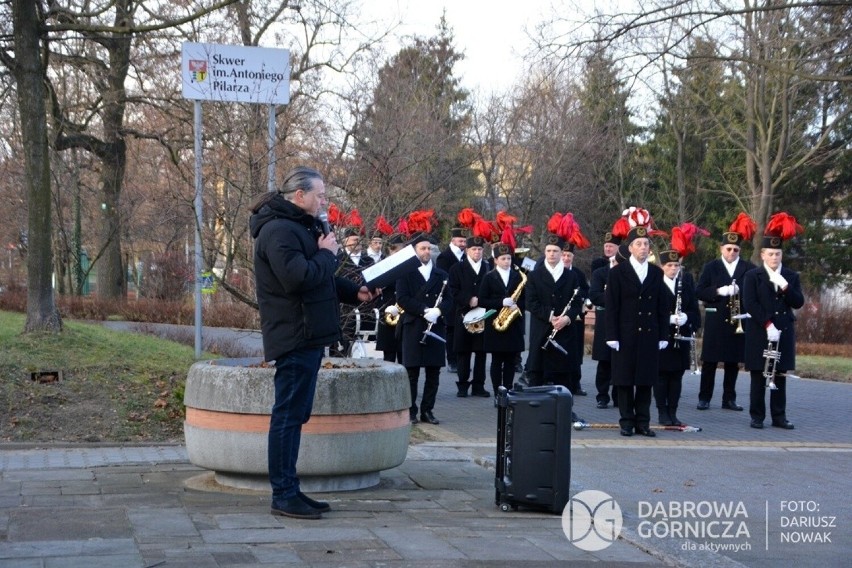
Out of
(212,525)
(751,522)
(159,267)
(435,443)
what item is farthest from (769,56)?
(159,267)

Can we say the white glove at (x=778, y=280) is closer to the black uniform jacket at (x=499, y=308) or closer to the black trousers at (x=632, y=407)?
the black trousers at (x=632, y=407)

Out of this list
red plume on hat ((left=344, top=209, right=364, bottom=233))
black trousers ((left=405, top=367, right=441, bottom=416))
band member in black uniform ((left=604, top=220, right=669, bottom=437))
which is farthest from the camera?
black trousers ((left=405, top=367, right=441, bottom=416))

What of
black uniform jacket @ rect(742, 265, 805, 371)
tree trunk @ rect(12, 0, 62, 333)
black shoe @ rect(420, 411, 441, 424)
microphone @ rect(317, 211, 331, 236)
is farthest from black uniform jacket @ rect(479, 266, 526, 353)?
microphone @ rect(317, 211, 331, 236)

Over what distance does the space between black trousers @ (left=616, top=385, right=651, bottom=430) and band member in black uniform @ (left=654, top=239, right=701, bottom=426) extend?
1.74ft

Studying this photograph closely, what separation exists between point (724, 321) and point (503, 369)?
274 cm

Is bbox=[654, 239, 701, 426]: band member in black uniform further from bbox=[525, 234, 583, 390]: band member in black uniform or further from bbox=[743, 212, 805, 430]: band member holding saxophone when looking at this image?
bbox=[525, 234, 583, 390]: band member in black uniform

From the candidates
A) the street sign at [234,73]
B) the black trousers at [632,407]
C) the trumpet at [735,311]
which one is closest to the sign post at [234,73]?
the street sign at [234,73]

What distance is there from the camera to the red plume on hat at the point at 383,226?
38.4ft

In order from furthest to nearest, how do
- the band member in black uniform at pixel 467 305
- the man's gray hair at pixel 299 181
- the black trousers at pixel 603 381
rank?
the band member in black uniform at pixel 467 305 → the black trousers at pixel 603 381 → the man's gray hair at pixel 299 181

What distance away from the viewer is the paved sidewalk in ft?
20.0

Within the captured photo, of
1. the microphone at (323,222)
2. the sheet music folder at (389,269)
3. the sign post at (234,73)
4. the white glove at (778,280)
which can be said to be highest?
the sign post at (234,73)

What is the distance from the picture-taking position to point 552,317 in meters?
12.6

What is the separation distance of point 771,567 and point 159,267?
26625 millimetres

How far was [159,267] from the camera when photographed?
3136 centimetres
